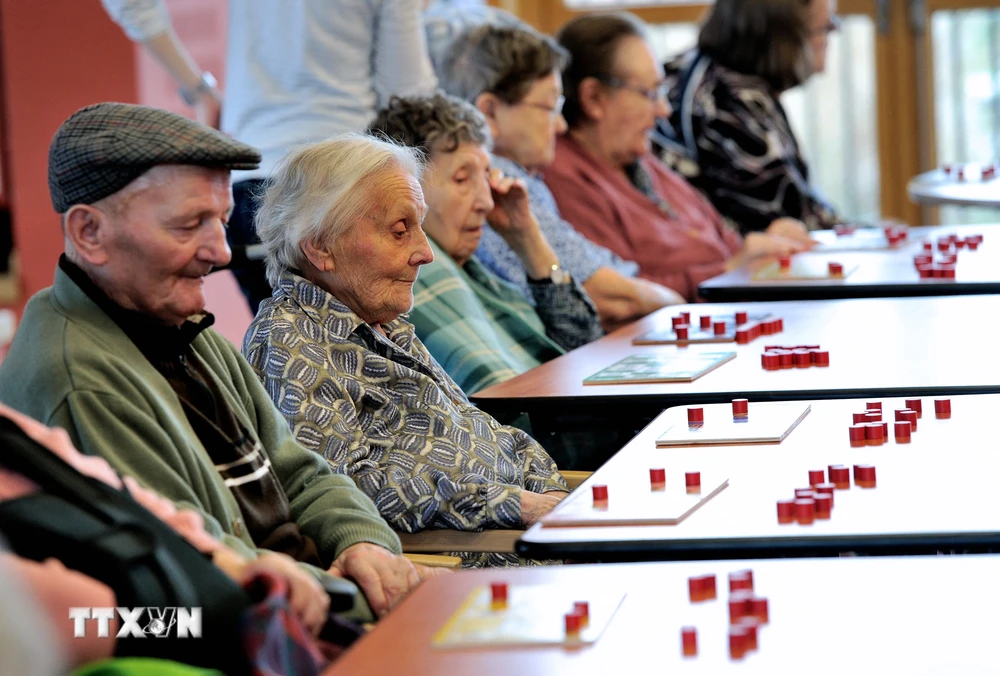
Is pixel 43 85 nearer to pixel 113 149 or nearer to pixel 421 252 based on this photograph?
pixel 421 252

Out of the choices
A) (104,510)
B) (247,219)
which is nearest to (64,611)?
(104,510)

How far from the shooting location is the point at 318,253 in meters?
2.30

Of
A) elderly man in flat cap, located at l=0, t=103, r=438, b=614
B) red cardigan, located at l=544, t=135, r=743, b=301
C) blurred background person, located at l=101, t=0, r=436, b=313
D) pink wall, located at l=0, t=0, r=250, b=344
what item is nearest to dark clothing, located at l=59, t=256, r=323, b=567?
elderly man in flat cap, located at l=0, t=103, r=438, b=614

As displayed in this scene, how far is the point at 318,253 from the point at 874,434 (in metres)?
0.95

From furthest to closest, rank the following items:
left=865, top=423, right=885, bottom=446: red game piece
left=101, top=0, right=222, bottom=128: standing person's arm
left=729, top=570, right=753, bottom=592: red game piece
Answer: left=101, top=0, right=222, bottom=128: standing person's arm
left=865, top=423, right=885, bottom=446: red game piece
left=729, top=570, right=753, bottom=592: red game piece

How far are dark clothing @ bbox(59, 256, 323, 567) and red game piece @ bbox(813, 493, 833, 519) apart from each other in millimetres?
706

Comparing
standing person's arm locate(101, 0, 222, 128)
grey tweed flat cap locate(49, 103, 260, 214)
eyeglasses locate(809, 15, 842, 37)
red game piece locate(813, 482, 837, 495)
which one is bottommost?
red game piece locate(813, 482, 837, 495)

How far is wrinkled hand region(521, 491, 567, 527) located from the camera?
2182 millimetres

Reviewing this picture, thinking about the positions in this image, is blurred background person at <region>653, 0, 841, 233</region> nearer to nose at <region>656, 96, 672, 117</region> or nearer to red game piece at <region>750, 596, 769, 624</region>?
nose at <region>656, 96, 672, 117</region>

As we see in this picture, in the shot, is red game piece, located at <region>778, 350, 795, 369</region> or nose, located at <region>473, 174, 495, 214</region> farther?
nose, located at <region>473, 174, 495, 214</region>

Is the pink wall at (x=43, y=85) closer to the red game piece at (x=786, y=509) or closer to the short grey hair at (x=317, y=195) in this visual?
the short grey hair at (x=317, y=195)

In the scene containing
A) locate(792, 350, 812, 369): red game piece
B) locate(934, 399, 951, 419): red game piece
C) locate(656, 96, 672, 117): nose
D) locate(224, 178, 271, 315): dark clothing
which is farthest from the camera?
locate(656, 96, 672, 117): nose

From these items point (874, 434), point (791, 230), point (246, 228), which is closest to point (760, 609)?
point (874, 434)

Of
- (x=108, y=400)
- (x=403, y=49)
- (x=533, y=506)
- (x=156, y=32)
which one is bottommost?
(x=533, y=506)
